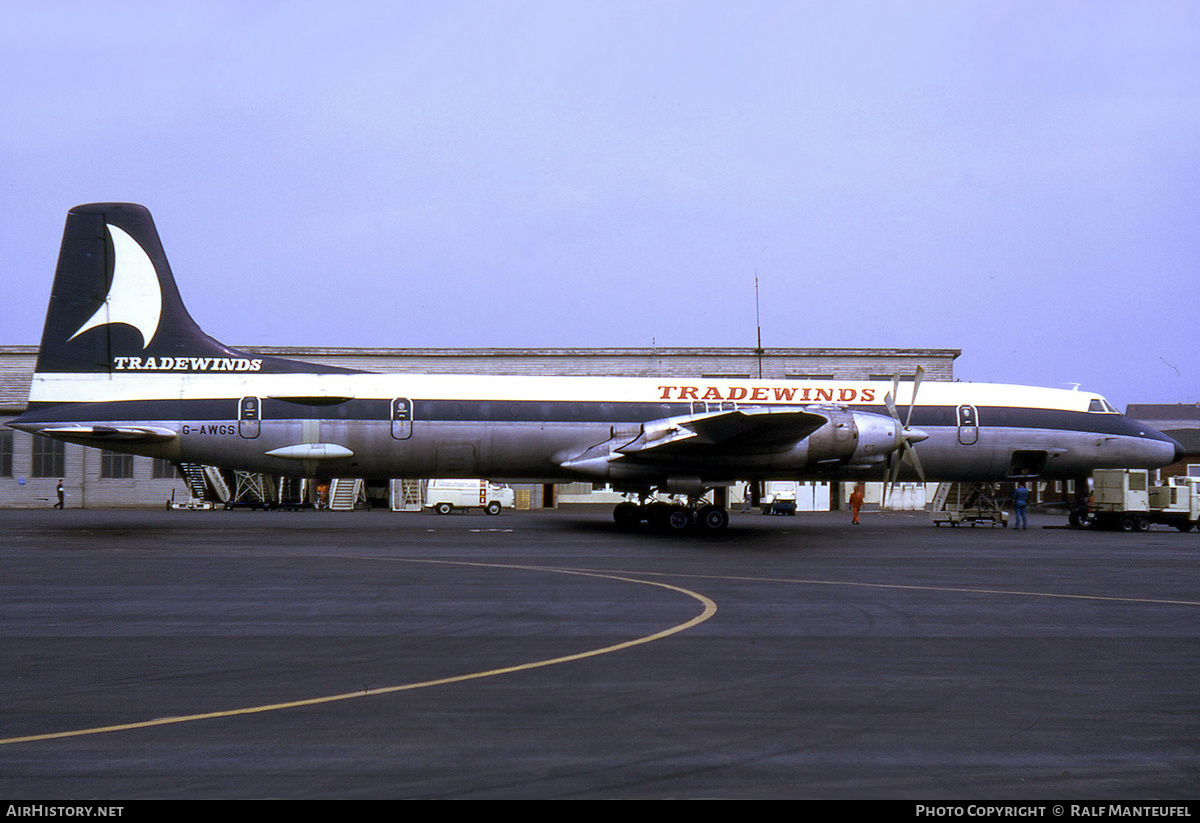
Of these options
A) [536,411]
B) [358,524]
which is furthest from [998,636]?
[358,524]

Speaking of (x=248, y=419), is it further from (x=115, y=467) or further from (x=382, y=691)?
(x=115, y=467)

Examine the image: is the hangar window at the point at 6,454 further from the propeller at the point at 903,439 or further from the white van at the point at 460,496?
the propeller at the point at 903,439

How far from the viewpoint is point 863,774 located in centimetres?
548

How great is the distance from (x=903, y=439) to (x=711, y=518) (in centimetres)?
634

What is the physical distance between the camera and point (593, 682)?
793cm

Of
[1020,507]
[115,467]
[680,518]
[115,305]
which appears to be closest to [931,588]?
[680,518]

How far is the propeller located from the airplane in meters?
0.11

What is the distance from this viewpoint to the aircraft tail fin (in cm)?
2541

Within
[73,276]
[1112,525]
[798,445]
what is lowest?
[1112,525]

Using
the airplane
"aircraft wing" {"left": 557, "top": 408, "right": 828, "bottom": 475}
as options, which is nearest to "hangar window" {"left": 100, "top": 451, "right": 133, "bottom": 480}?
the airplane

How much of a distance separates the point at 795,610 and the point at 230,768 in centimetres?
842

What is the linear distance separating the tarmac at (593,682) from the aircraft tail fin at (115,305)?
995 centimetres
